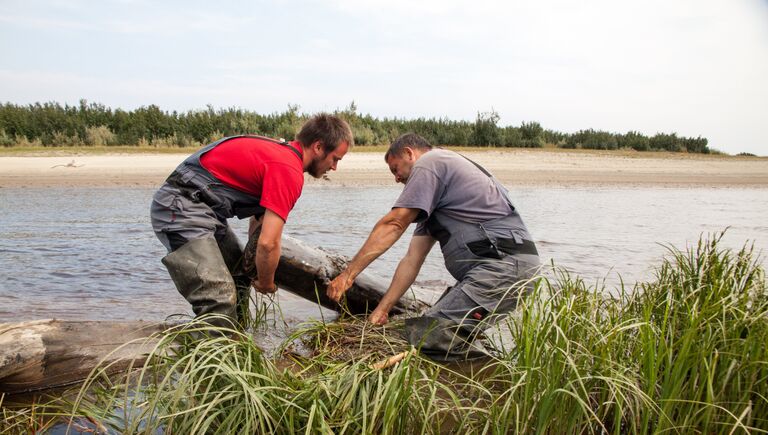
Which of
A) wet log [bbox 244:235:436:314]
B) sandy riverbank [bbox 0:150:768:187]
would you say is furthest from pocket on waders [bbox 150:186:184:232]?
sandy riverbank [bbox 0:150:768:187]

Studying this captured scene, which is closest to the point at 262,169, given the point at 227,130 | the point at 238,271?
the point at 238,271

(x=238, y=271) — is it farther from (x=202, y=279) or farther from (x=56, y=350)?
(x=56, y=350)

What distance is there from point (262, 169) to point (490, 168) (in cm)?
1537

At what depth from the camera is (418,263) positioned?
4.68 metres

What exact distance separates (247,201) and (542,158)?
17.6 m

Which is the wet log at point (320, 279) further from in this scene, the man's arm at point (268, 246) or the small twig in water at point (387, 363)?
the small twig in water at point (387, 363)

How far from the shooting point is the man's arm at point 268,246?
392 cm

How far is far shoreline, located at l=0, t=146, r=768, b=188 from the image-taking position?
15.7 meters

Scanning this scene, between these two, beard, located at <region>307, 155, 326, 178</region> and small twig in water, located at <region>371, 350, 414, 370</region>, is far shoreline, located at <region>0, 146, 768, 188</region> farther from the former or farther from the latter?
small twig in water, located at <region>371, 350, 414, 370</region>

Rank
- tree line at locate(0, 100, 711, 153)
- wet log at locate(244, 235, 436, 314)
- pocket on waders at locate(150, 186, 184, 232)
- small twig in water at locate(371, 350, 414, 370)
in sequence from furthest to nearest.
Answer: tree line at locate(0, 100, 711, 153) → wet log at locate(244, 235, 436, 314) → pocket on waders at locate(150, 186, 184, 232) → small twig in water at locate(371, 350, 414, 370)

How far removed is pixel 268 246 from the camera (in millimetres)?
3982

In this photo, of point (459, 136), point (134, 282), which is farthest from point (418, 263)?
point (459, 136)

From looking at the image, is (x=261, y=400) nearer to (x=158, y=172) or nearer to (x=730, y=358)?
(x=730, y=358)

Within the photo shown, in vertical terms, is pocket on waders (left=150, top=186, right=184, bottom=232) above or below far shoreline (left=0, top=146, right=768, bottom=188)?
above
